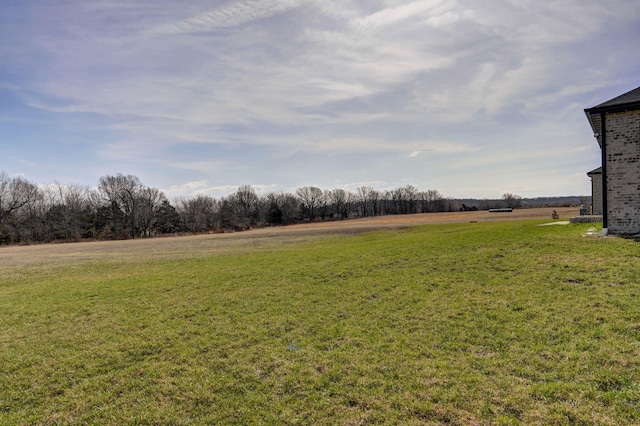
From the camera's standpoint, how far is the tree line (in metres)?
66.6

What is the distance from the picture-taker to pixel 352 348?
651 centimetres

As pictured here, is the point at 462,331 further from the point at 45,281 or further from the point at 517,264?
the point at 45,281

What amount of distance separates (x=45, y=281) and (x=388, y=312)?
16525mm

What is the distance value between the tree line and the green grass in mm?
67284

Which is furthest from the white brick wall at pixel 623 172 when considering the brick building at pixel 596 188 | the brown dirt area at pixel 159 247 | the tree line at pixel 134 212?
the tree line at pixel 134 212

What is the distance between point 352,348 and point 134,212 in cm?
8310

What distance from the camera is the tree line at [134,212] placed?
6656 cm

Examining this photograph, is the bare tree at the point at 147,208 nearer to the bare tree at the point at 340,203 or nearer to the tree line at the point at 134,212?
the tree line at the point at 134,212

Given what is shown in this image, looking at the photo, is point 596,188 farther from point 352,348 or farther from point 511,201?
point 511,201

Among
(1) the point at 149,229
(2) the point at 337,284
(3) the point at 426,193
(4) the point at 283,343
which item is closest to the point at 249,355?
(4) the point at 283,343

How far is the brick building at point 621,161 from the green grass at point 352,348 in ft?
A: 9.13

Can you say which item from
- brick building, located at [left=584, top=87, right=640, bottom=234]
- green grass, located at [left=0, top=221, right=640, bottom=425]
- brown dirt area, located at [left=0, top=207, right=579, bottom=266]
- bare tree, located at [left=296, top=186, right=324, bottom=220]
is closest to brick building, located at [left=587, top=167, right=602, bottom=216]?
brick building, located at [left=584, top=87, right=640, bottom=234]

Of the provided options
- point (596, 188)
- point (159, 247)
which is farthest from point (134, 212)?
point (596, 188)

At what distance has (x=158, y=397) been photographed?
521cm
